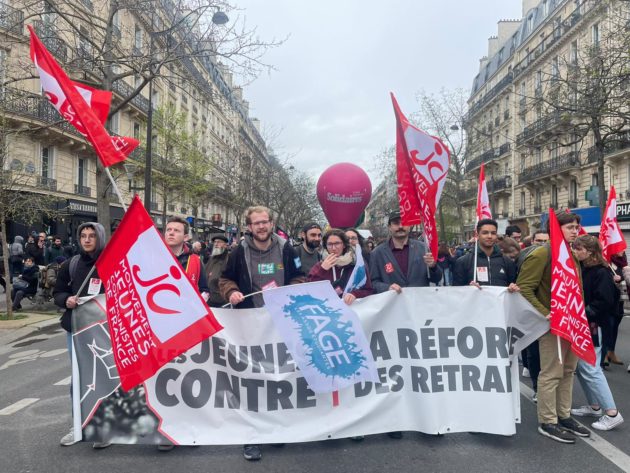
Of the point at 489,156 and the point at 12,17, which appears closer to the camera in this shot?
the point at 12,17

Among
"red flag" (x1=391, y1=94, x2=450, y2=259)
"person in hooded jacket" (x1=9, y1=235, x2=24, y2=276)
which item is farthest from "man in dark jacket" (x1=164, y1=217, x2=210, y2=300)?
"person in hooded jacket" (x1=9, y1=235, x2=24, y2=276)

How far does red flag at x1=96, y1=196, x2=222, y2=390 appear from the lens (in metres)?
3.17

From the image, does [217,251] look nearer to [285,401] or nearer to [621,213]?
[285,401]

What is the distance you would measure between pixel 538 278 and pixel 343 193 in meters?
4.85

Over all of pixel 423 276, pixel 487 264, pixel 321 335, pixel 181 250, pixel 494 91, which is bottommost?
pixel 321 335

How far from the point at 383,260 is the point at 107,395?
262 cm

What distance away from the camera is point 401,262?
4711 millimetres

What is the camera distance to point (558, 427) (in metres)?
3.85

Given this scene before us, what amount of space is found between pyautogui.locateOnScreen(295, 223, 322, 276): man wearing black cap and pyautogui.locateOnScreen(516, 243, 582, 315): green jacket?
2832 millimetres

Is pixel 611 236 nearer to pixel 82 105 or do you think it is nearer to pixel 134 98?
pixel 82 105

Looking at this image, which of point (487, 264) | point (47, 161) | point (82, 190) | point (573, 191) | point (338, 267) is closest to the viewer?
point (338, 267)

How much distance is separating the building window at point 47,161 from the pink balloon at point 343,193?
19.3 metres

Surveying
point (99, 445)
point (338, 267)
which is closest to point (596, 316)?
point (338, 267)

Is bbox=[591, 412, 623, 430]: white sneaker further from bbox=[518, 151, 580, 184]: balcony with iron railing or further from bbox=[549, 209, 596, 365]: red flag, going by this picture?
bbox=[518, 151, 580, 184]: balcony with iron railing
